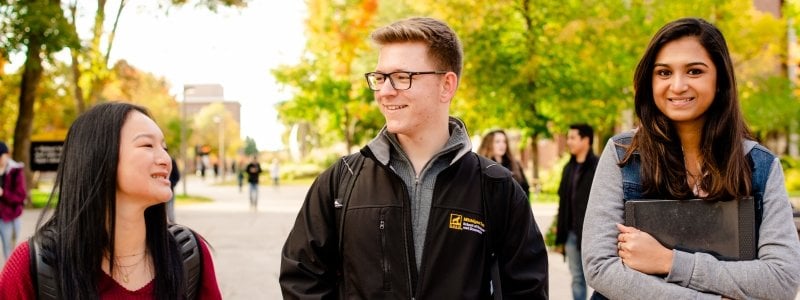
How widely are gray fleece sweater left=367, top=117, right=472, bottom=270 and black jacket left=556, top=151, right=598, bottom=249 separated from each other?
4690mm

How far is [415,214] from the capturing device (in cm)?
299

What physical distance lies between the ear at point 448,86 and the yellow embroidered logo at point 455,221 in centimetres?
46

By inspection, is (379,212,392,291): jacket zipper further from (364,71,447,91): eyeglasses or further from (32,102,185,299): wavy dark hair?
(32,102,185,299): wavy dark hair

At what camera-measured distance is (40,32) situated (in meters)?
18.7

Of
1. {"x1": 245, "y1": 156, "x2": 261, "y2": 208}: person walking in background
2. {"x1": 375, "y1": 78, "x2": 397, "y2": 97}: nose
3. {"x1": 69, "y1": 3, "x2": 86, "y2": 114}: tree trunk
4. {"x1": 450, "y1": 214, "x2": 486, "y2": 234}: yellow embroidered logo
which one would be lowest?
{"x1": 245, "y1": 156, "x2": 261, "y2": 208}: person walking in background

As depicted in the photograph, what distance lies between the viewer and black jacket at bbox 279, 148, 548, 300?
289 centimetres

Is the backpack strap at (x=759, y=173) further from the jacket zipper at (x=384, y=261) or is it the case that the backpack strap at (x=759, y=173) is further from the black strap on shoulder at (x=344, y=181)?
the black strap on shoulder at (x=344, y=181)

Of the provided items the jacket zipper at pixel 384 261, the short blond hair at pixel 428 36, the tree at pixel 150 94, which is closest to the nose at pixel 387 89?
the short blond hair at pixel 428 36

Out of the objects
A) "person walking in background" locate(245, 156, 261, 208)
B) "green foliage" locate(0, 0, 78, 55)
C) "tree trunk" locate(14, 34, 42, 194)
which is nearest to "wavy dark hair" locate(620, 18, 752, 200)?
"green foliage" locate(0, 0, 78, 55)

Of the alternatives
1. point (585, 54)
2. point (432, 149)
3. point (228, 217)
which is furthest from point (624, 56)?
point (432, 149)

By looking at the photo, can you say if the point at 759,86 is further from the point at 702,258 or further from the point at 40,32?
the point at 702,258

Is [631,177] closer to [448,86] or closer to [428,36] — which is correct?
[448,86]

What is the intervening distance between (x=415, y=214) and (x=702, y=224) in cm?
97

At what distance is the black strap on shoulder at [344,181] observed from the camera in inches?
118
